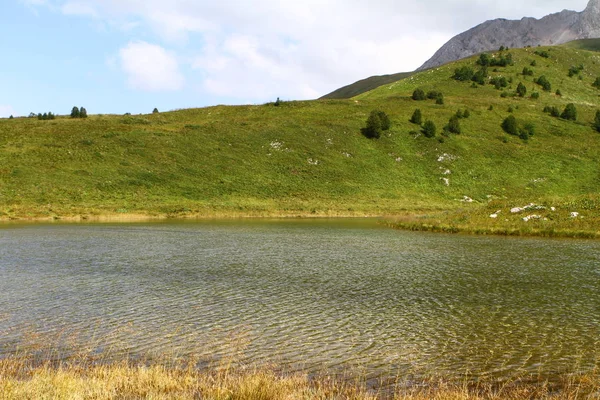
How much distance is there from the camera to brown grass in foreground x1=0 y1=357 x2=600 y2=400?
9570 millimetres

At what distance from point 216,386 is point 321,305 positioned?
9.26m

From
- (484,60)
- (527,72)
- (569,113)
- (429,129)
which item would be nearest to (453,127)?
(429,129)

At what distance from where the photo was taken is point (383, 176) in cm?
10119

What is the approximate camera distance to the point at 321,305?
19.2m

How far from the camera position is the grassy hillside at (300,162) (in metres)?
77.1

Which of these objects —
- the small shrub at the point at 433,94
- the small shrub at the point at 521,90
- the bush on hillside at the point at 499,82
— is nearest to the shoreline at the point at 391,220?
the small shrub at the point at 433,94

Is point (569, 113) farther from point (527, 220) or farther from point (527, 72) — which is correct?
point (527, 220)

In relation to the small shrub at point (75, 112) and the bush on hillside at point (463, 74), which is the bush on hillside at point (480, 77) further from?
the small shrub at point (75, 112)

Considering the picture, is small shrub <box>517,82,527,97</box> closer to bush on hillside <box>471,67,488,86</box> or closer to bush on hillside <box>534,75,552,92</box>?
bush on hillside <box>534,75,552,92</box>

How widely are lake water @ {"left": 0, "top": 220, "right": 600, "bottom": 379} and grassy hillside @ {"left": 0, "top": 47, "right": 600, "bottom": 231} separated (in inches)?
1118

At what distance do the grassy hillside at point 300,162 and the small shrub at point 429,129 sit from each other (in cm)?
161

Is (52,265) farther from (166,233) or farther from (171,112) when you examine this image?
(171,112)

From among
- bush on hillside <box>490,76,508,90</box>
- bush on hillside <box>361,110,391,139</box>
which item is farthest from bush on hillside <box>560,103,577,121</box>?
bush on hillside <box>361,110,391,139</box>

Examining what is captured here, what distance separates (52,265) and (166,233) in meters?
20.5
